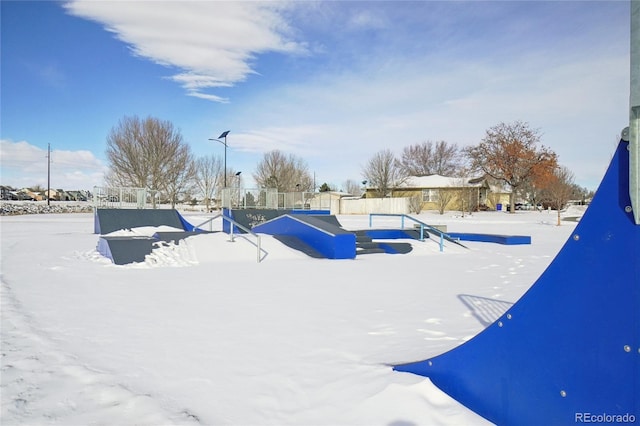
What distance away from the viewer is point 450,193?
169 ft

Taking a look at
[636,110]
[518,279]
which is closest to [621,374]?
[636,110]

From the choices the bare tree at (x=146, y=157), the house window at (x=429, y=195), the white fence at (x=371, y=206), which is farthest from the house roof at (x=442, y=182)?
the bare tree at (x=146, y=157)

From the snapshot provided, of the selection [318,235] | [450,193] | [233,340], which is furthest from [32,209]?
[233,340]

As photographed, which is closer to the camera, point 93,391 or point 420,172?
point 93,391

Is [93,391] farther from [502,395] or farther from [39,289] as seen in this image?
[39,289]

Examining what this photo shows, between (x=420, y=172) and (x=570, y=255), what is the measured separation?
79937mm

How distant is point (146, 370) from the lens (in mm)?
3639

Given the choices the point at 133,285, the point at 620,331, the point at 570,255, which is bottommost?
the point at 133,285

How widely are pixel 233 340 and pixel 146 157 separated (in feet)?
155

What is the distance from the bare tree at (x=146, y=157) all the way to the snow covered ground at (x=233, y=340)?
132 feet

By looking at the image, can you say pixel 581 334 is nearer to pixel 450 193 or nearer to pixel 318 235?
pixel 318 235
